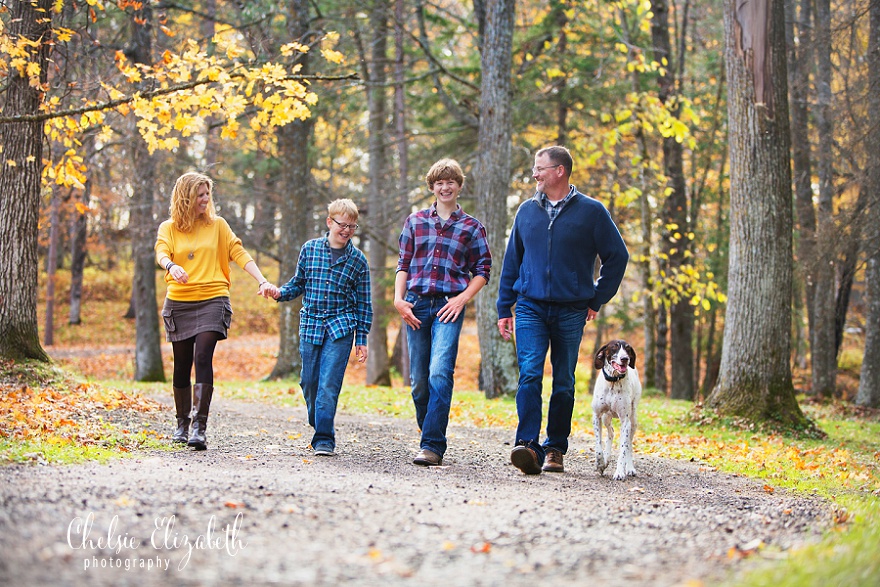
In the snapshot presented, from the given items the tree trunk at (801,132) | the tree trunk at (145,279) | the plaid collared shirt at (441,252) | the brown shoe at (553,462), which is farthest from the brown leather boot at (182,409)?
the tree trunk at (801,132)

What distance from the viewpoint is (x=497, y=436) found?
31.2 ft

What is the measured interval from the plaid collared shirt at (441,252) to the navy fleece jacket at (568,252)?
0.32 m

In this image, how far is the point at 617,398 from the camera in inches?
258

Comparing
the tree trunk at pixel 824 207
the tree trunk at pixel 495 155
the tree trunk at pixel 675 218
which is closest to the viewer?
the tree trunk at pixel 495 155

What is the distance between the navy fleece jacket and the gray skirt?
234 cm

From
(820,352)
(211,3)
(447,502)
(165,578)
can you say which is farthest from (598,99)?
(165,578)

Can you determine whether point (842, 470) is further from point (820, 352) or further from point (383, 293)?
point (383, 293)

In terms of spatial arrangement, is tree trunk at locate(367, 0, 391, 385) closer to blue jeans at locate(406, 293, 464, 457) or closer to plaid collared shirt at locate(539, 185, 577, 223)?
blue jeans at locate(406, 293, 464, 457)

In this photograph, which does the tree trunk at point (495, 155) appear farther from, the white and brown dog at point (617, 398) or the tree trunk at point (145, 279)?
the tree trunk at point (145, 279)

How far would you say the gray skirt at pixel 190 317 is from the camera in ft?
22.0

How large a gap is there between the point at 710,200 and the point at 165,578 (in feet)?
72.4

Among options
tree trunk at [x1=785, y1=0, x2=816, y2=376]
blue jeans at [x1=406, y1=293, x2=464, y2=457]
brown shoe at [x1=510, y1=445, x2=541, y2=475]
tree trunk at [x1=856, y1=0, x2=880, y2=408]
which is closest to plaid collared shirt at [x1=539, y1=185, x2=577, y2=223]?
blue jeans at [x1=406, y1=293, x2=464, y2=457]

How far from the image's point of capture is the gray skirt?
669 centimetres

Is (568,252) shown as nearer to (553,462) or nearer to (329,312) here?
(553,462)
